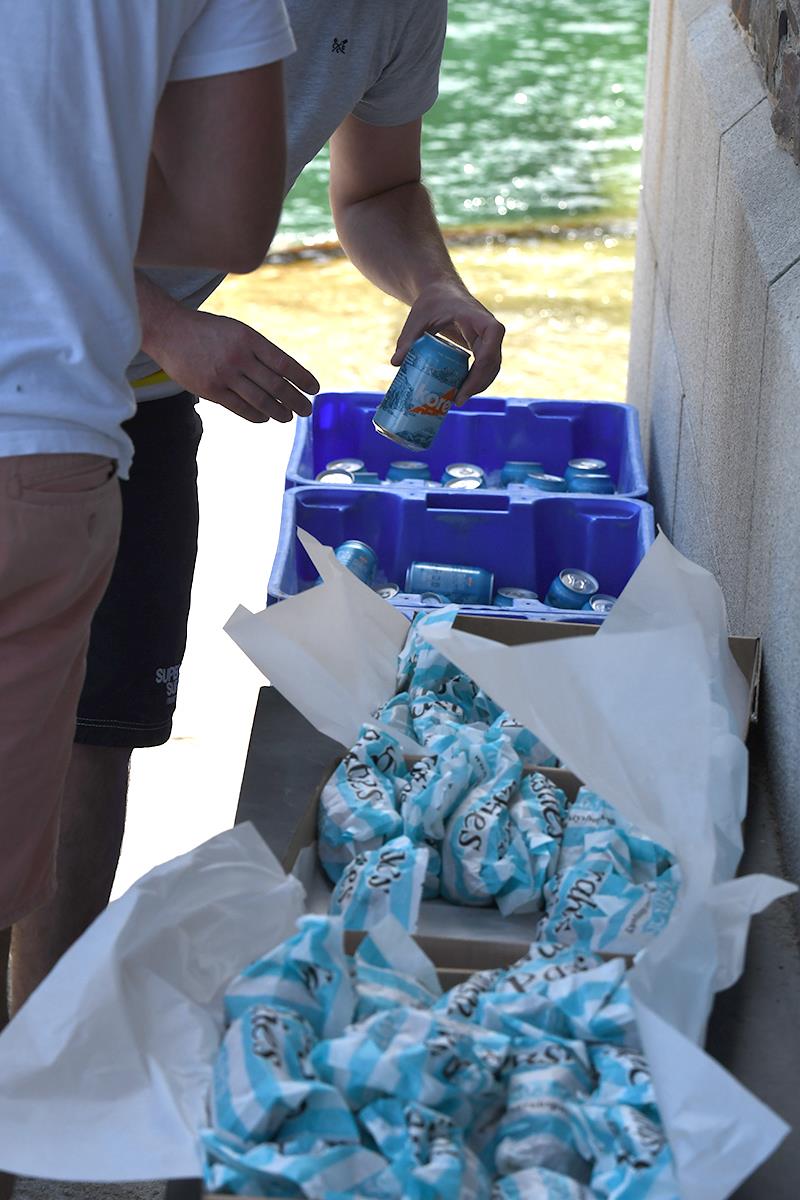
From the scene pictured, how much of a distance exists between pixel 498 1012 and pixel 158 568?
1.01 metres

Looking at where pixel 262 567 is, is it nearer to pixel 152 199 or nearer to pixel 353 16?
pixel 353 16

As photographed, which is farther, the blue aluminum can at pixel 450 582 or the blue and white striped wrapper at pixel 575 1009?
the blue aluminum can at pixel 450 582

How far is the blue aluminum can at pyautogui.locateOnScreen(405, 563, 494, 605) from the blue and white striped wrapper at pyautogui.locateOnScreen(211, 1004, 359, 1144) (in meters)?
1.54

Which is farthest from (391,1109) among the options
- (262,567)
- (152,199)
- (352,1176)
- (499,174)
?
(499,174)

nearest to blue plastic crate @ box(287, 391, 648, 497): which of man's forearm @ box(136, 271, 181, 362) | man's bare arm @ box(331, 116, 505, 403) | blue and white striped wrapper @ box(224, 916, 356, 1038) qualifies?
man's bare arm @ box(331, 116, 505, 403)

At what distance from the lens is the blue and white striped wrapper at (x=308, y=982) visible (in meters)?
1.16

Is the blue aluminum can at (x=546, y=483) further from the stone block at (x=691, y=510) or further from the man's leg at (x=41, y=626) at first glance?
the man's leg at (x=41, y=626)

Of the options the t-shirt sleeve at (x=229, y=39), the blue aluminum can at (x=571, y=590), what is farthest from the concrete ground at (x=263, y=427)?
the t-shirt sleeve at (x=229, y=39)

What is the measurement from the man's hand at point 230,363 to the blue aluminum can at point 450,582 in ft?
2.74

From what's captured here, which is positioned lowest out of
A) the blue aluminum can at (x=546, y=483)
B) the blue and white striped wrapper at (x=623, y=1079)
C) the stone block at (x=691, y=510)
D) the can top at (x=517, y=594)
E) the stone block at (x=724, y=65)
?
the can top at (x=517, y=594)

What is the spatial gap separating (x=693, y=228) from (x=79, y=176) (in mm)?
2039

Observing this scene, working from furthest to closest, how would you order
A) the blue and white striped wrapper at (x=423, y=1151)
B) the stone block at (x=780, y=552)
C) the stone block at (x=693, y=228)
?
the stone block at (x=693, y=228) → the stone block at (x=780, y=552) → the blue and white striped wrapper at (x=423, y=1151)

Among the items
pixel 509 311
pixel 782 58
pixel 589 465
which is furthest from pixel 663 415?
pixel 509 311

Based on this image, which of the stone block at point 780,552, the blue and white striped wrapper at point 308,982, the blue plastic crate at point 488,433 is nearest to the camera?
the blue and white striped wrapper at point 308,982
